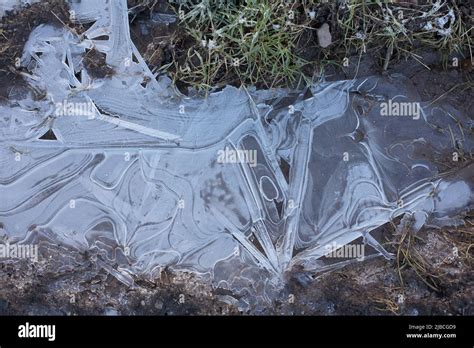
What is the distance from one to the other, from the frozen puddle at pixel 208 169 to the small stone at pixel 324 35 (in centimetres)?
17

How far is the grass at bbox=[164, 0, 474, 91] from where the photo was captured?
1.70 m

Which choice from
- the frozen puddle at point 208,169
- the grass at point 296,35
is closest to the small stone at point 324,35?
the grass at point 296,35

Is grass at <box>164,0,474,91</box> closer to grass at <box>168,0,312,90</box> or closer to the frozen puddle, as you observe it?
grass at <box>168,0,312,90</box>

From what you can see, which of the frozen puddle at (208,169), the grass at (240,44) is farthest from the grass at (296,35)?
the frozen puddle at (208,169)

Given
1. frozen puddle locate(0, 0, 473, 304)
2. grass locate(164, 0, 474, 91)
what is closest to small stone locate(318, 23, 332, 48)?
grass locate(164, 0, 474, 91)

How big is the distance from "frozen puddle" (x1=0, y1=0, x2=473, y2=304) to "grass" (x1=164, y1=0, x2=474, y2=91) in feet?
0.33

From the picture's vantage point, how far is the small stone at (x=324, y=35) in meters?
1.72

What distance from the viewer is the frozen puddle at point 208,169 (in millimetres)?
1764

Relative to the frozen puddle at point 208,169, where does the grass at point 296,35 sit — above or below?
above

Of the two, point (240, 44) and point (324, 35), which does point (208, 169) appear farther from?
point (324, 35)

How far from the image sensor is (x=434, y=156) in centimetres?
175

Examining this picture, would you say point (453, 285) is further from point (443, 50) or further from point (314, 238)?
point (443, 50)

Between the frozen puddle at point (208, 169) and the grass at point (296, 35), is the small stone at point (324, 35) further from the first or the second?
the frozen puddle at point (208, 169)
